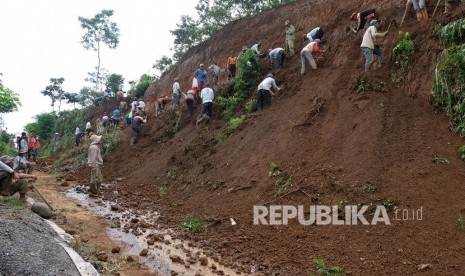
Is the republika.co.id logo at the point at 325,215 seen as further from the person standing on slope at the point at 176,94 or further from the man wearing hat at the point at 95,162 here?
the person standing on slope at the point at 176,94

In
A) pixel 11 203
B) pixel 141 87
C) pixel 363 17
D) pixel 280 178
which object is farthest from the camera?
pixel 141 87

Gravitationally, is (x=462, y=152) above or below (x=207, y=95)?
below

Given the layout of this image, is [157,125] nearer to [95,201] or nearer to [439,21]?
[95,201]

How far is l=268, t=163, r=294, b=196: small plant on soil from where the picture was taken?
723 cm

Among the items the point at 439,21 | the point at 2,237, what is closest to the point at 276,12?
the point at 439,21

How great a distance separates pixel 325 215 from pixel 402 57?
4.43m

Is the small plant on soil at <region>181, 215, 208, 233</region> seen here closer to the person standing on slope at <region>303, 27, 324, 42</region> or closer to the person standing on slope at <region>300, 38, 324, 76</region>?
the person standing on slope at <region>300, 38, 324, 76</region>

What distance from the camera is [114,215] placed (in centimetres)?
827

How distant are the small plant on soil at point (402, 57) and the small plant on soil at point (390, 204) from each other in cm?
348

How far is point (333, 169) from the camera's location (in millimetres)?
7160

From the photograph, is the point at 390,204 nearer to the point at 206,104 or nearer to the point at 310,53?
the point at 310,53

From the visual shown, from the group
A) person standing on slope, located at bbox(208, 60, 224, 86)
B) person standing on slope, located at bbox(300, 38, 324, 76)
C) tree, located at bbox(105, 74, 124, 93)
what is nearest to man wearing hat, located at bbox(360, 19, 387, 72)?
person standing on slope, located at bbox(300, 38, 324, 76)

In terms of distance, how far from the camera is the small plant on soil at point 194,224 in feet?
22.8

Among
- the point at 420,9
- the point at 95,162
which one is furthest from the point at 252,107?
the point at 420,9
